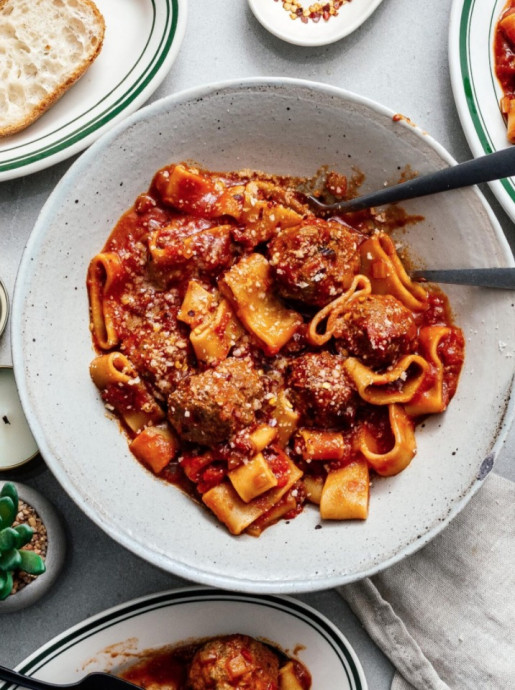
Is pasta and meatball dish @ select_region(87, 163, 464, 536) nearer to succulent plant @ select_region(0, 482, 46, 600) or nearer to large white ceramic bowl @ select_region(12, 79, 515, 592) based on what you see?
large white ceramic bowl @ select_region(12, 79, 515, 592)

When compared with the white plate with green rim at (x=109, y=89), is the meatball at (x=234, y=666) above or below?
below

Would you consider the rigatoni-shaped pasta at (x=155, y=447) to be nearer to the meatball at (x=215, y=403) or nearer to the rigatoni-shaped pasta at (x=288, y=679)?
the meatball at (x=215, y=403)

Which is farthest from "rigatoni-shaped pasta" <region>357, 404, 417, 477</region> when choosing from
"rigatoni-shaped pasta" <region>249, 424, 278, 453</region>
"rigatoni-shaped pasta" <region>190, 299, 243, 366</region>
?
"rigatoni-shaped pasta" <region>190, 299, 243, 366</region>

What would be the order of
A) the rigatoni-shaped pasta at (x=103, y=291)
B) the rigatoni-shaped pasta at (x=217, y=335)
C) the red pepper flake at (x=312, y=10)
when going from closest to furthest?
the rigatoni-shaped pasta at (x=217, y=335) → the rigatoni-shaped pasta at (x=103, y=291) → the red pepper flake at (x=312, y=10)

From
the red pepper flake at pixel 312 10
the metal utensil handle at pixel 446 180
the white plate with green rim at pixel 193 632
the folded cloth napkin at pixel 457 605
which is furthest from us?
the red pepper flake at pixel 312 10

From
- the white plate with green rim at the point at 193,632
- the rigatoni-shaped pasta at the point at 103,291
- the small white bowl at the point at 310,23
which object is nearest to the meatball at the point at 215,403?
the rigatoni-shaped pasta at the point at 103,291

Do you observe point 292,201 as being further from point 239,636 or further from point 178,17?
point 239,636
